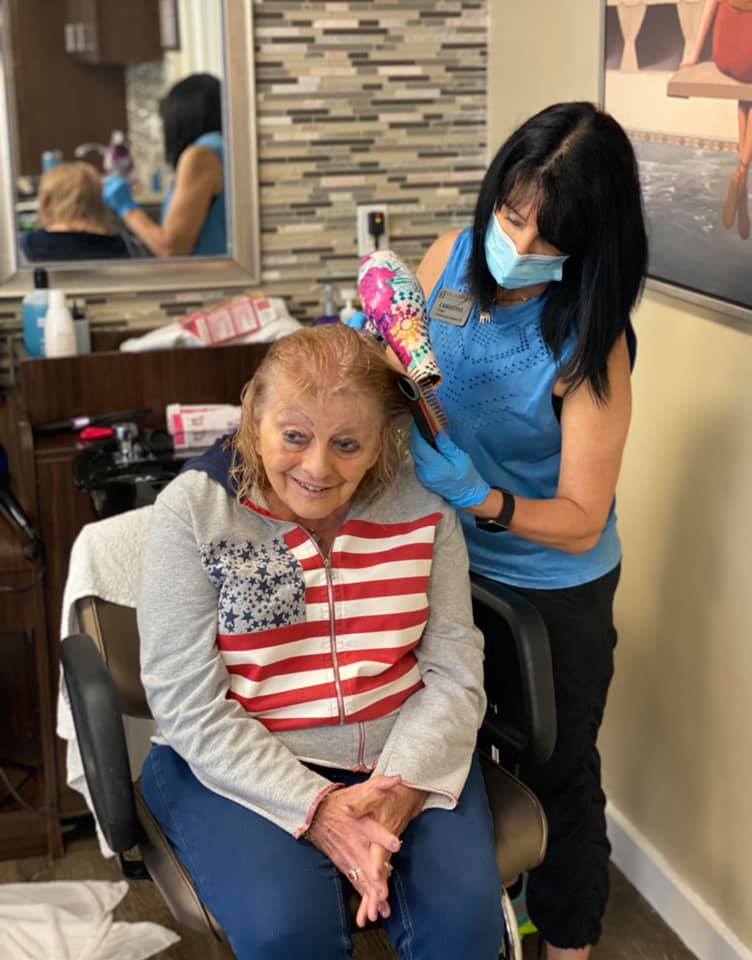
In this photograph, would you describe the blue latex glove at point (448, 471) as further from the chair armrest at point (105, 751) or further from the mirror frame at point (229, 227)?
the mirror frame at point (229, 227)

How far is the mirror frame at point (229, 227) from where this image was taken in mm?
2471

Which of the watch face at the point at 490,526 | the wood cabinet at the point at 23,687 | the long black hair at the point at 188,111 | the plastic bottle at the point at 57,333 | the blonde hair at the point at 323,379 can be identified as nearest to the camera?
the blonde hair at the point at 323,379

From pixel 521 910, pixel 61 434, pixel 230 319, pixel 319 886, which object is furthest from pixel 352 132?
pixel 319 886

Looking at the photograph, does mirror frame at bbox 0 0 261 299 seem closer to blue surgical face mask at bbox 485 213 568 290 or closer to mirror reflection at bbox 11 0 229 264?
mirror reflection at bbox 11 0 229 264

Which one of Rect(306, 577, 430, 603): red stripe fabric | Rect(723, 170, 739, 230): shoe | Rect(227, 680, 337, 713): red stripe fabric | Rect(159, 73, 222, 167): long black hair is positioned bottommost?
Rect(227, 680, 337, 713): red stripe fabric

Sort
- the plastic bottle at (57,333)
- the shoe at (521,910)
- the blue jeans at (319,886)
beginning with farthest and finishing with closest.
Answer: the plastic bottle at (57,333), the shoe at (521,910), the blue jeans at (319,886)

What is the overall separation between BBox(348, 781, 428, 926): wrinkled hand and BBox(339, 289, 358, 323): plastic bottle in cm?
124

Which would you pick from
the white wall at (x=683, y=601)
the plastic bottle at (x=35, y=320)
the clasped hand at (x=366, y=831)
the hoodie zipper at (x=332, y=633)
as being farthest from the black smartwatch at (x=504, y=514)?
the plastic bottle at (x=35, y=320)

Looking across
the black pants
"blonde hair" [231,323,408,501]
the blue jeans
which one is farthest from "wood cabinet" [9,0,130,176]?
the blue jeans

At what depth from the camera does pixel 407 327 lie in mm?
1636

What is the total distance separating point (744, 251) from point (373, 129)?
1.11 m

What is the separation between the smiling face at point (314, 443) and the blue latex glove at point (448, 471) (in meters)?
0.07

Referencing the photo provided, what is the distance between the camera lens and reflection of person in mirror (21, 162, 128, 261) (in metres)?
2.49

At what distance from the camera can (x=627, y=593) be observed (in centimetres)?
234
